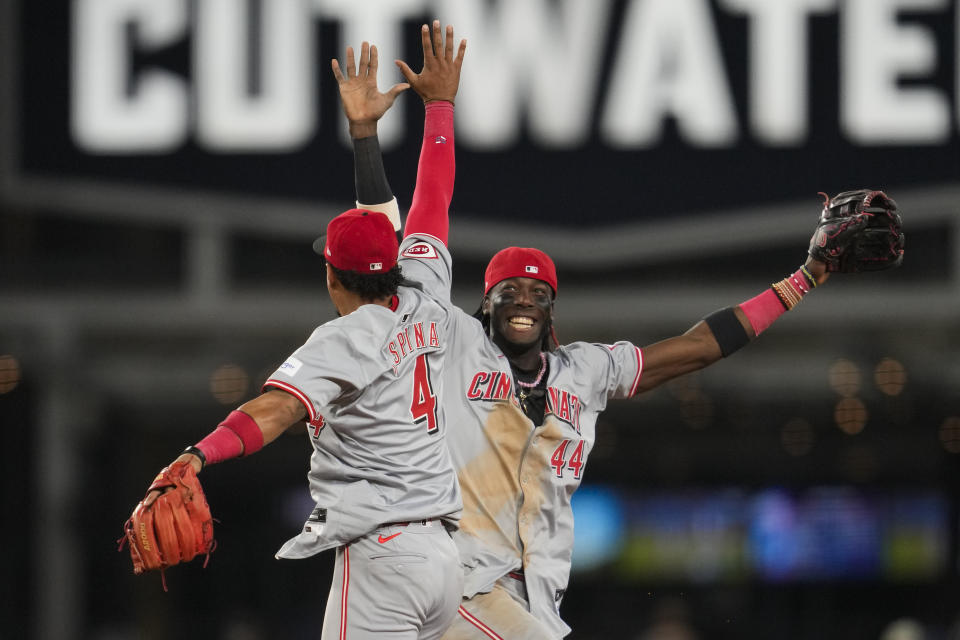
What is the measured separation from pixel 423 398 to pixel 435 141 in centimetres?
120

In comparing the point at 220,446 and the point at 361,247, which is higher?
the point at 361,247

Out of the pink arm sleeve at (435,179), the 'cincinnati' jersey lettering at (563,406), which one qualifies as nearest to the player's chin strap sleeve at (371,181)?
the pink arm sleeve at (435,179)

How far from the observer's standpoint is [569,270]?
43.2ft

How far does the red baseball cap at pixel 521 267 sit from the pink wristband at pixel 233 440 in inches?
55.9

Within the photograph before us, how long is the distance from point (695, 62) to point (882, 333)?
17.4ft

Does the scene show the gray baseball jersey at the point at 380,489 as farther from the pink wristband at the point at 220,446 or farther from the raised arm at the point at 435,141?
the raised arm at the point at 435,141

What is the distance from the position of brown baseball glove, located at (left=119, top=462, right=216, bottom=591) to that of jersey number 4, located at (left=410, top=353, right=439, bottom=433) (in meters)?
0.76

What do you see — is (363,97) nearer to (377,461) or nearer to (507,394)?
(507,394)

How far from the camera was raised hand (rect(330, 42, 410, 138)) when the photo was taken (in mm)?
4582

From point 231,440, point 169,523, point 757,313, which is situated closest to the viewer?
point 169,523

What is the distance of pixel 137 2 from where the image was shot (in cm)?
1054

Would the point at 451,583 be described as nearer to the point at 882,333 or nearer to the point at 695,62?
the point at 695,62

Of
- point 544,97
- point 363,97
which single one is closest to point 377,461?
point 363,97

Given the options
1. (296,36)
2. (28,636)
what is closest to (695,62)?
(296,36)
